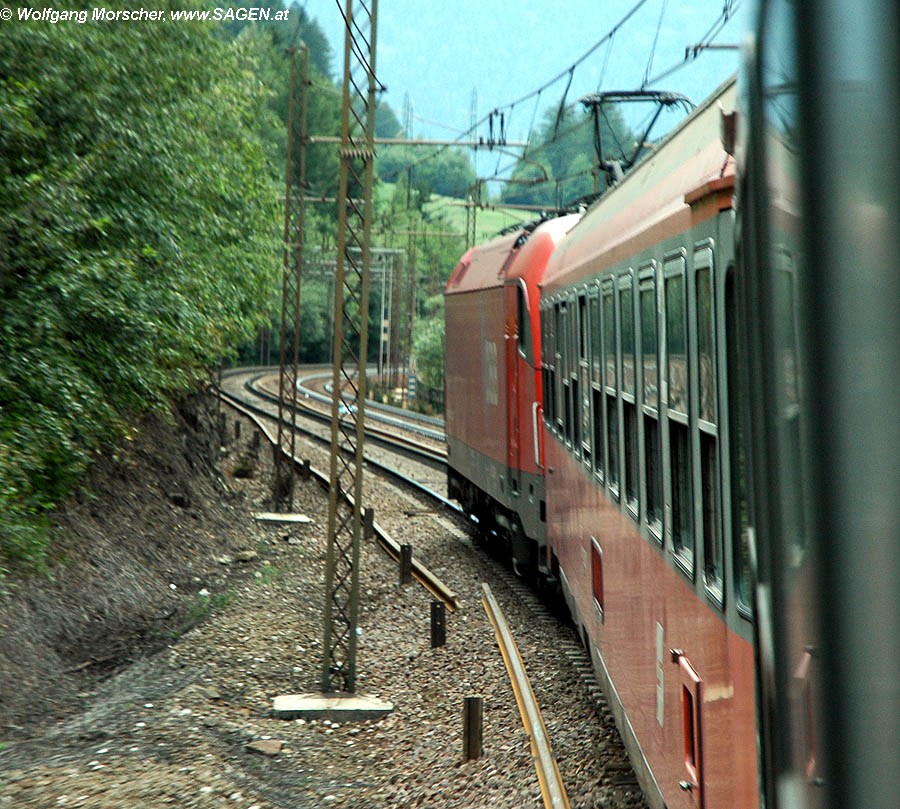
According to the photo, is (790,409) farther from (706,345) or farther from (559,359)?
(559,359)

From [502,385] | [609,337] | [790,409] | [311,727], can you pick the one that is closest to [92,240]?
[502,385]

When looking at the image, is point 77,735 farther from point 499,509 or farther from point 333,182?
point 333,182

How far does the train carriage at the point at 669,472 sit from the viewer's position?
2.90 meters

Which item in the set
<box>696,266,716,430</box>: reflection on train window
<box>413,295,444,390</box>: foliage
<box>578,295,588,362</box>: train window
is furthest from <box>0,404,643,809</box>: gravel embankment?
<box>413,295,444,390</box>: foliage

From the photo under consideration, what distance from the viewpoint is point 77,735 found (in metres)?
8.48

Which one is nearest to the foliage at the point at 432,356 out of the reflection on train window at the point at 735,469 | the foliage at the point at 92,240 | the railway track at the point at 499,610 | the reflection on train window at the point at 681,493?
the railway track at the point at 499,610

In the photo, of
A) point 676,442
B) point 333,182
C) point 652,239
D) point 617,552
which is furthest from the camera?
point 333,182

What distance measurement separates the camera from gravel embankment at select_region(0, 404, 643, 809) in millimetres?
7516

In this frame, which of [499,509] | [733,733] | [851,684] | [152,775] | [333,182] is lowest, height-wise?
[152,775]

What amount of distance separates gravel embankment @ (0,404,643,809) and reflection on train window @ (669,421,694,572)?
11.1ft

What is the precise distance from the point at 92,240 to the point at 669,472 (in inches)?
392

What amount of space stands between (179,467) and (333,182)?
68.9 meters

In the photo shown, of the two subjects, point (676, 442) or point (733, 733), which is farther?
point (676, 442)

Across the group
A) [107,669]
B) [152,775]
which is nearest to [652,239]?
[152,775]
